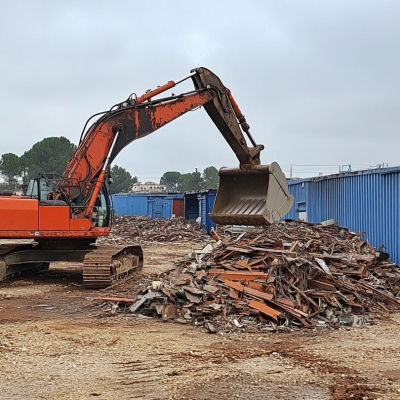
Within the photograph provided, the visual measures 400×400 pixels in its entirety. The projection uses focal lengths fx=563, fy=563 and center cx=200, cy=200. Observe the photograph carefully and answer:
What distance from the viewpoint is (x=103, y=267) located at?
12.4m

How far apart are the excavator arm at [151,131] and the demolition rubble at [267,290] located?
5.11ft

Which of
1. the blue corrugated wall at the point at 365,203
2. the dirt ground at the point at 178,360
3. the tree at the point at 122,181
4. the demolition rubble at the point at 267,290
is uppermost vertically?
the tree at the point at 122,181

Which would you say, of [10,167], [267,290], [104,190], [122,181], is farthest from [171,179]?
[267,290]

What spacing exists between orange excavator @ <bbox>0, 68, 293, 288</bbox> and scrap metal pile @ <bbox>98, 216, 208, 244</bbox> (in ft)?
49.9

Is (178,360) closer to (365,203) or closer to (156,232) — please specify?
(365,203)

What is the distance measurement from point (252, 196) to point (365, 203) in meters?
5.26

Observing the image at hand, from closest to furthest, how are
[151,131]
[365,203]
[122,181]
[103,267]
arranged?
[103,267] → [151,131] → [365,203] → [122,181]

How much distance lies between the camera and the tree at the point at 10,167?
68.9 metres

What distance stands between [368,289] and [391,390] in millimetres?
4944

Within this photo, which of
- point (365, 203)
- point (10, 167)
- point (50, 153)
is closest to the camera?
point (365, 203)

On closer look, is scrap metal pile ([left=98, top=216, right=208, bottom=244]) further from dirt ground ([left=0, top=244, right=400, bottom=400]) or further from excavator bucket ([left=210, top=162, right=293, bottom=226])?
dirt ground ([left=0, top=244, right=400, bottom=400])

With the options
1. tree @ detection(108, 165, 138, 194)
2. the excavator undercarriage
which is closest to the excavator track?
the excavator undercarriage

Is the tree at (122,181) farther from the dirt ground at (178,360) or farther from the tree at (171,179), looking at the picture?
the dirt ground at (178,360)

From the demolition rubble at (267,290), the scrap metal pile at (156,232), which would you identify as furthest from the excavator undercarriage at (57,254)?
the scrap metal pile at (156,232)
